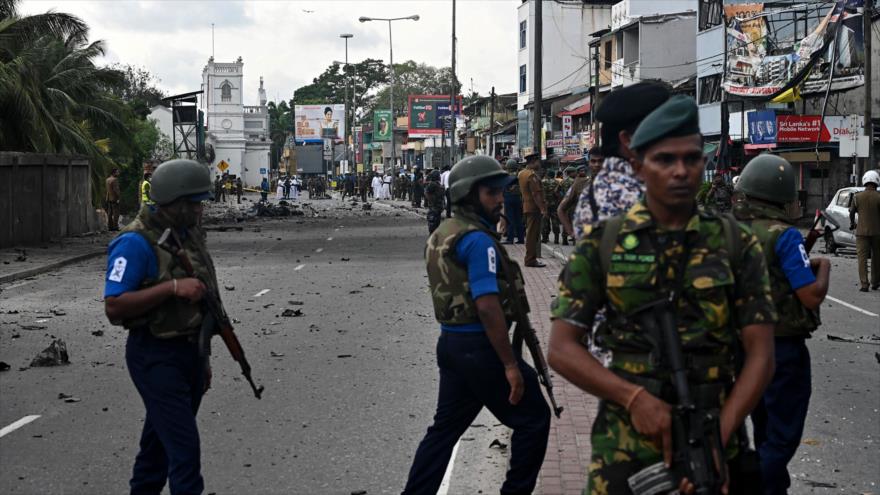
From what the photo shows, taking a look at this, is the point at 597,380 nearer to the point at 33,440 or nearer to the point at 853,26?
the point at 33,440

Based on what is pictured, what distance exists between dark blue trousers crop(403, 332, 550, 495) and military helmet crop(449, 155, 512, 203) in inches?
24.9

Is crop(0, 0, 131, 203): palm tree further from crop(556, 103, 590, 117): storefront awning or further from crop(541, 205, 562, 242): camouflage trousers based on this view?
crop(556, 103, 590, 117): storefront awning

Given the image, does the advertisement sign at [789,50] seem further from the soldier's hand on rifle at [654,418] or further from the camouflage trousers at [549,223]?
the soldier's hand on rifle at [654,418]

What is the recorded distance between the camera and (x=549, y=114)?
70688 mm

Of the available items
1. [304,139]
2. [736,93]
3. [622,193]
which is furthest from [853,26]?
[304,139]

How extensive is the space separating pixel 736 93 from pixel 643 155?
137 feet

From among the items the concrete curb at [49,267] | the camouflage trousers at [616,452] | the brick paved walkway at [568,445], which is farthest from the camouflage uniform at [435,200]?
the camouflage trousers at [616,452]

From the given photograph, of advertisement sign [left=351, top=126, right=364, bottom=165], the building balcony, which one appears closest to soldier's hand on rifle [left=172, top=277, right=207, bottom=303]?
the building balcony

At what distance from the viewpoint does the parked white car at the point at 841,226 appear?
26.3 m

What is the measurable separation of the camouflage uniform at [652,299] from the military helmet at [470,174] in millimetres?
2062

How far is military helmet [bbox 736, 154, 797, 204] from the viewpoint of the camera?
5672 mm

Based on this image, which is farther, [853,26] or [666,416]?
[853,26]

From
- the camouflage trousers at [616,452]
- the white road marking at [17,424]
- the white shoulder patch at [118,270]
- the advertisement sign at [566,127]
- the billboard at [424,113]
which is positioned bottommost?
the white road marking at [17,424]

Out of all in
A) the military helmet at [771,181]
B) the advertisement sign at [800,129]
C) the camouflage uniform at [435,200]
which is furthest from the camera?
the advertisement sign at [800,129]
